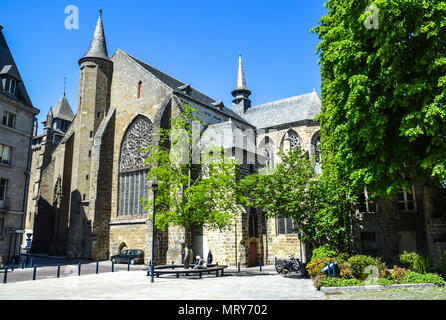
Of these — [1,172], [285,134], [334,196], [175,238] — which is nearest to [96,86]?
[1,172]

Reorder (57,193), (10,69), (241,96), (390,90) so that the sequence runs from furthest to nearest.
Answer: (241,96)
(57,193)
(10,69)
(390,90)

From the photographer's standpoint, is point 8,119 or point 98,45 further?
point 98,45

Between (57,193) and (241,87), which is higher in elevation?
(241,87)

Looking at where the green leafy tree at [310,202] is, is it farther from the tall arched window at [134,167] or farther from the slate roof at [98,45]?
the slate roof at [98,45]

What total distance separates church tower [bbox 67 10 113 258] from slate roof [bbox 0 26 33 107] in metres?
4.53

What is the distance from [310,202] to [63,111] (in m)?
49.0

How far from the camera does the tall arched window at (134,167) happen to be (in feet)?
90.6

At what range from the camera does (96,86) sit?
30.7 m

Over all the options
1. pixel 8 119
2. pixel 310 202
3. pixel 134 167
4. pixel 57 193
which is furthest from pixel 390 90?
pixel 57 193

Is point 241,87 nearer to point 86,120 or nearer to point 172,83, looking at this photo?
point 172,83

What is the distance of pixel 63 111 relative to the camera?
182 feet

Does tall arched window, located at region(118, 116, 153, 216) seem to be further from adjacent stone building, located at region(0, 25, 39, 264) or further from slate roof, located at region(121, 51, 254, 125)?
adjacent stone building, located at region(0, 25, 39, 264)

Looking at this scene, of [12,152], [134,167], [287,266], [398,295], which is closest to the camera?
[398,295]

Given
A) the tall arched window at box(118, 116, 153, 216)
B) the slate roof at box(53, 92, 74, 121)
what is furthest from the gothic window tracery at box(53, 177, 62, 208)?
the slate roof at box(53, 92, 74, 121)
